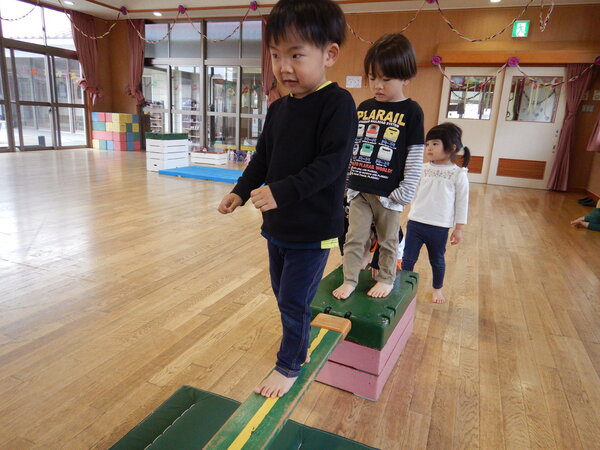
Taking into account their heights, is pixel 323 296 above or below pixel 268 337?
above

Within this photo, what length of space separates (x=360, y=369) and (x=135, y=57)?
413 inches

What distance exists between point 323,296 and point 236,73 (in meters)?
8.78

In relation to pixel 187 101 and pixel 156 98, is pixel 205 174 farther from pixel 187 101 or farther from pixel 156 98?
pixel 156 98

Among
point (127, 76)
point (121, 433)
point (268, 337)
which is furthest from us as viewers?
point (127, 76)

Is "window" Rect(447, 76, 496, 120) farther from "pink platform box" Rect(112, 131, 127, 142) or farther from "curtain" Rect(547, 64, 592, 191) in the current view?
"pink platform box" Rect(112, 131, 127, 142)

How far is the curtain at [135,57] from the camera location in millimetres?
9805

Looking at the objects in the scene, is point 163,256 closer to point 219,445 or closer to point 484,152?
point 219,445

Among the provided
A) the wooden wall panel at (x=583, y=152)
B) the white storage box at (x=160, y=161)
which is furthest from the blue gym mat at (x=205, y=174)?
the wooden wall panel at (x=583, y=152)

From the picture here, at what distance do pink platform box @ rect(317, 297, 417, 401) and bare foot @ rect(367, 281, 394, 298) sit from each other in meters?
0.16

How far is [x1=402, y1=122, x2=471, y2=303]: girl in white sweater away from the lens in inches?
81.8

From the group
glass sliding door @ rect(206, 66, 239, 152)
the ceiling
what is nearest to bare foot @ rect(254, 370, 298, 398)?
the ceiling

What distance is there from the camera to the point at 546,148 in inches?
273

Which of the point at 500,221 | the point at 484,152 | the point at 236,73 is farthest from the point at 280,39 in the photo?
the point at 236,73

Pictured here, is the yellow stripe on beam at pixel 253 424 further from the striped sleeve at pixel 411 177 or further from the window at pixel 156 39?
the window at pixel 156 39
